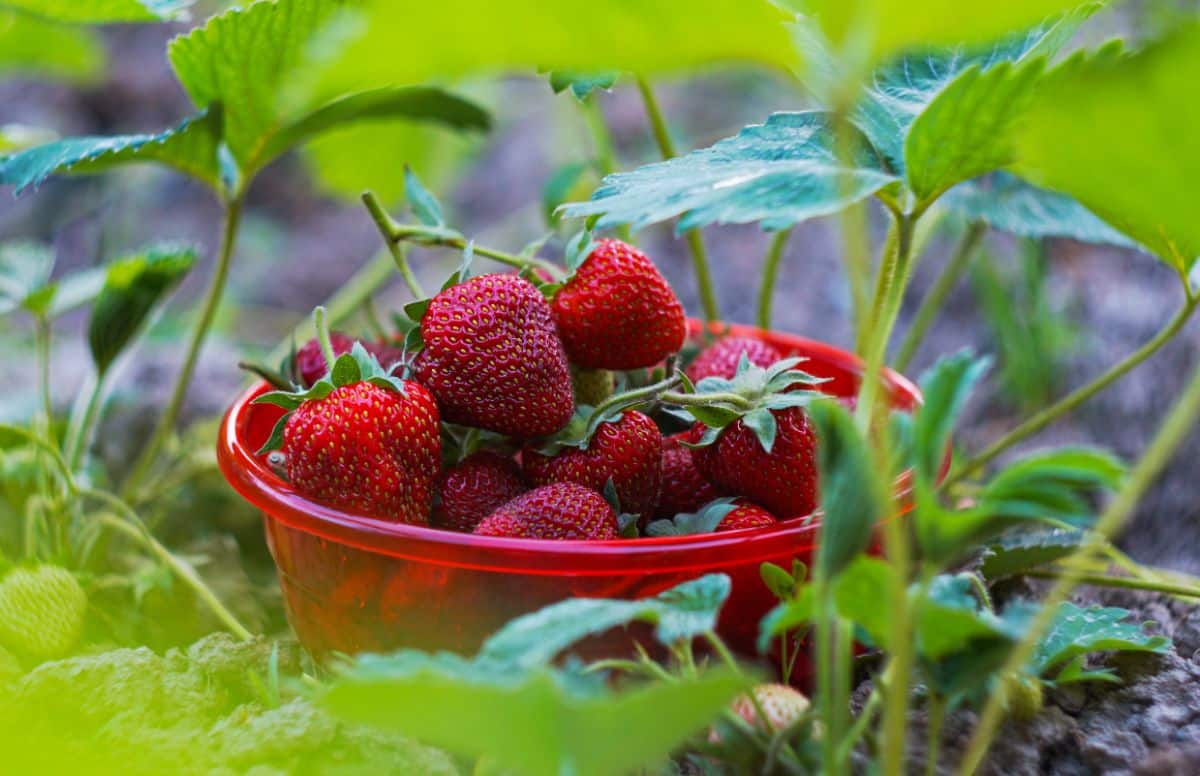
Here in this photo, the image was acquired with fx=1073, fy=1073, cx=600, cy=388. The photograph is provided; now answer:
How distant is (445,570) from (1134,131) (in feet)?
1.28

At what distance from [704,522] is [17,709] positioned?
40 centimetres

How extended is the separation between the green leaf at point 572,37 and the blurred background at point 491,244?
0.26ft

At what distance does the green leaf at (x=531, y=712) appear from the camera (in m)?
0.35

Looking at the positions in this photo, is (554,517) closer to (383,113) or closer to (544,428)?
(544,428)

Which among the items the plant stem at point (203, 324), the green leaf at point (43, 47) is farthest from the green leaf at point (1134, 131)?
the green leaf at point (43, 47)

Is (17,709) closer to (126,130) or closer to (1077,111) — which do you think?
(1077,111)

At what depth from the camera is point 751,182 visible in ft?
1.77

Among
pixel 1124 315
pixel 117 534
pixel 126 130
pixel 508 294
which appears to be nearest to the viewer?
pixel 508 294

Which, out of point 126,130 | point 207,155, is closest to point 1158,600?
point 207,155

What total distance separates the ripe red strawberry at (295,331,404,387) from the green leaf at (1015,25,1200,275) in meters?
0.48

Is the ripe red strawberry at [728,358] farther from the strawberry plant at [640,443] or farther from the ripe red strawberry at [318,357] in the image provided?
the ripe red strawberry at [318,357]

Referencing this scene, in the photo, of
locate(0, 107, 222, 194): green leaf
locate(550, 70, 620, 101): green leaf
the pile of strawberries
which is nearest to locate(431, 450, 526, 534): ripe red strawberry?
the pile of strawberries

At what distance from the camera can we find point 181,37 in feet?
2.56

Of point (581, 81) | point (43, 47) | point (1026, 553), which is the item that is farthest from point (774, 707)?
point (43, 47)
